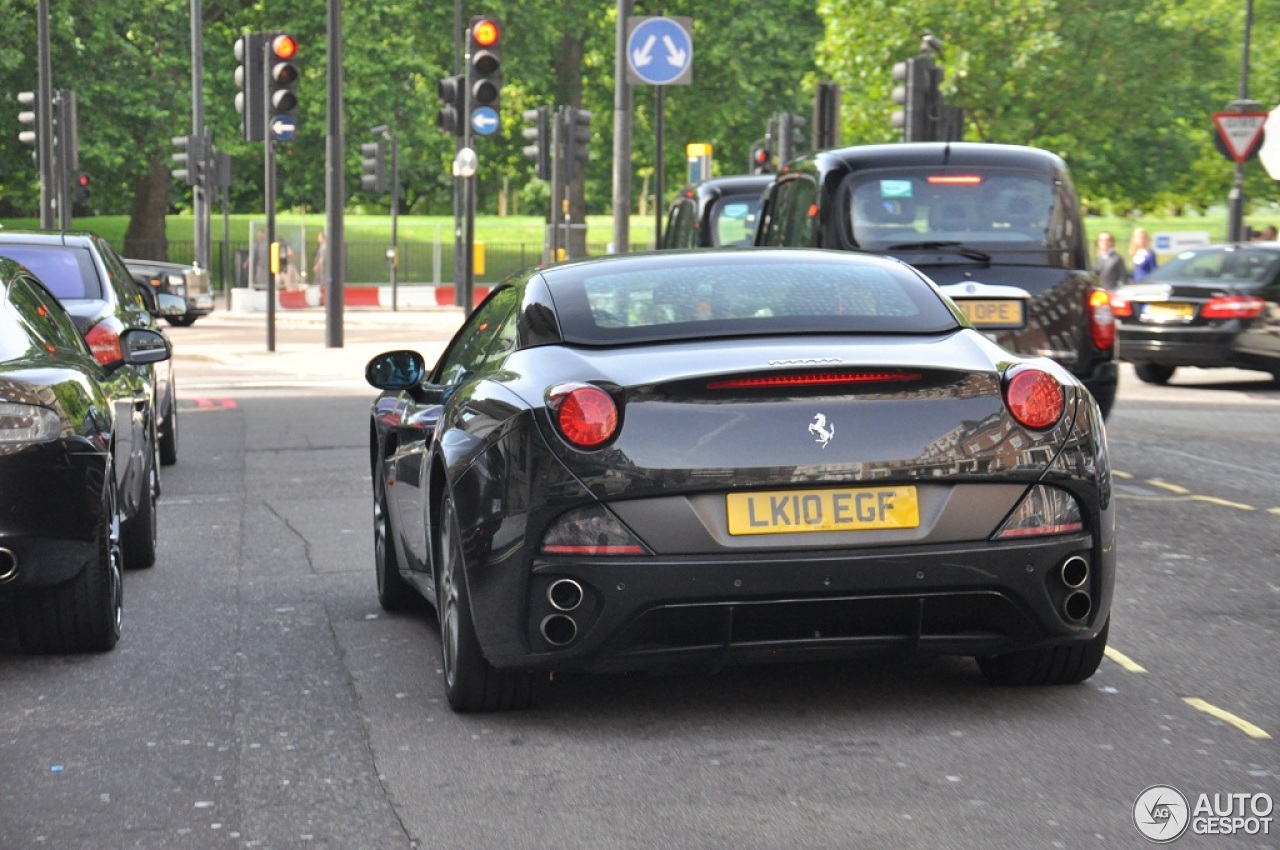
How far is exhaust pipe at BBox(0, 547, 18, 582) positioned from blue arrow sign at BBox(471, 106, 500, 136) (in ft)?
59.3

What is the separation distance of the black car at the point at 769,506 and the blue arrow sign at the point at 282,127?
2019cm

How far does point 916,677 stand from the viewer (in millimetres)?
6262

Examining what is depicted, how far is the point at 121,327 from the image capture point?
11.8 m

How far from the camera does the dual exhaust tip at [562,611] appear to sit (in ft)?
17.9

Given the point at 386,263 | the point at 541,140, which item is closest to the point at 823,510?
the point at 541,140

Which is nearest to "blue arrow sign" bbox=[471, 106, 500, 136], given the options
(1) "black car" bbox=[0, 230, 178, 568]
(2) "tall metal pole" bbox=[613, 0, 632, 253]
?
(2) "tall metal pole" bbox=[613, 0, 632, 253]

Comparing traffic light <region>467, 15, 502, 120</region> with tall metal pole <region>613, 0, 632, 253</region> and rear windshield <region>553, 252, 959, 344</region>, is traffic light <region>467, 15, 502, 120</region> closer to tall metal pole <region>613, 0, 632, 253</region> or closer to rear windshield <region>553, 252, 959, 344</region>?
tall metal pole <region>613, 0, 632, 253</region>

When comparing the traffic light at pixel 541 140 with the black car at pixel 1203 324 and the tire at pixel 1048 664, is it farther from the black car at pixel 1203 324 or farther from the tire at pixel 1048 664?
the tire at pixel 1048 664

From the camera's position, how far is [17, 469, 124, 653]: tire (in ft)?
22.4

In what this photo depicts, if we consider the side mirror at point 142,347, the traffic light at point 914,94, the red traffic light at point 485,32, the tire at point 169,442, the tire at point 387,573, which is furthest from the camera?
the traffic light at point 914,94

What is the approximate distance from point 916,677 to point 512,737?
1296 millimetres

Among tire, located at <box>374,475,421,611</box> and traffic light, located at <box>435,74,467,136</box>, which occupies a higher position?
traffic light, located at <box>435,74,467,136</box>

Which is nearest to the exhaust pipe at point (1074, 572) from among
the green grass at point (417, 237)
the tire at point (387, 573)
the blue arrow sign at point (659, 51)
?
the tire at point (387, 573)

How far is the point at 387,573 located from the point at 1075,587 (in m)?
2.89
